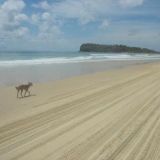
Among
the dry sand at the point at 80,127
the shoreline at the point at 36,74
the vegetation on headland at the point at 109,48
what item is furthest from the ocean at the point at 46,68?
the vegetation on headland at the point at 109,48

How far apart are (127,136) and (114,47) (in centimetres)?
13826

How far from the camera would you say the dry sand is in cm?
602

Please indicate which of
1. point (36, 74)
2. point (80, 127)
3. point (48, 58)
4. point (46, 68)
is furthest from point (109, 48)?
point (80, 127)

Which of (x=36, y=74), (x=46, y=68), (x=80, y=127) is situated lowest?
(x=46, y=68)

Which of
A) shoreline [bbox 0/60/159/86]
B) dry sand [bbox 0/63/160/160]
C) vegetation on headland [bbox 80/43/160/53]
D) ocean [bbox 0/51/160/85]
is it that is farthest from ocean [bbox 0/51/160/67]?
vegetation on headland [bbox 80/43/160/53]

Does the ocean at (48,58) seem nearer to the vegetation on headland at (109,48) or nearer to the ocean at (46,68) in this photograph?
the ocean at (46,68)

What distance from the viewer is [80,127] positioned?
7.68 m

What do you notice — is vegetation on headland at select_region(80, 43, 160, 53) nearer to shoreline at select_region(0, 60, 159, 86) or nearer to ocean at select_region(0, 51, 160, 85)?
ocean at select_region(0, 51, 160, 85)

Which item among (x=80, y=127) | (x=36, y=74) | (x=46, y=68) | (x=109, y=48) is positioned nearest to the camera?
(x=80, y=127)

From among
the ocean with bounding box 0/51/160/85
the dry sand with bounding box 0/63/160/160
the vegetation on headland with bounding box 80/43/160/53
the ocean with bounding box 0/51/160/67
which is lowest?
the vegetation on headland with bounding box 80/43/160/53

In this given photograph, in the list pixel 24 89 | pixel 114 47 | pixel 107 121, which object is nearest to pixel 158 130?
pixel 107 121

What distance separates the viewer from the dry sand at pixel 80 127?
6016mm

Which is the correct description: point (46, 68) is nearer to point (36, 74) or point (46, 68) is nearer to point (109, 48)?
point (36, 74)

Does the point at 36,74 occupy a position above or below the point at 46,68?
above
